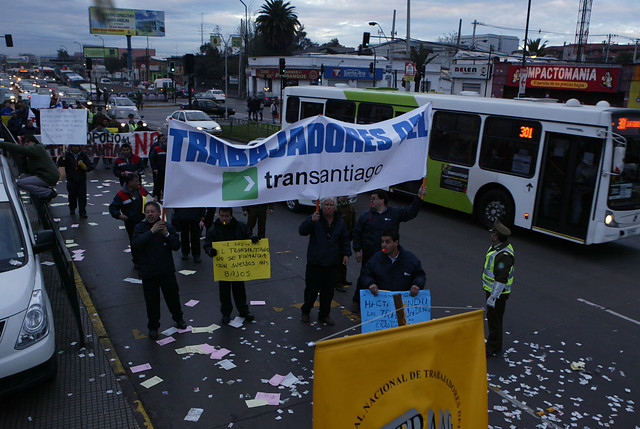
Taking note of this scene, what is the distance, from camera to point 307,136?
230 inches

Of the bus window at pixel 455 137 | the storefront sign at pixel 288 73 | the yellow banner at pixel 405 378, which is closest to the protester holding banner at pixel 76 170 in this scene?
the bus window at pixel 455 137

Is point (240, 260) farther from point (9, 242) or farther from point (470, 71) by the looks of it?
point (470, 71)

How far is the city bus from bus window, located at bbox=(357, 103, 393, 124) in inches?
2.5

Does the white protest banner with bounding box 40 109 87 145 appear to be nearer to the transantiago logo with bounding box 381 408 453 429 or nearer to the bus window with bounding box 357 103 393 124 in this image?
the bus window with bounding box 357 103 393 124

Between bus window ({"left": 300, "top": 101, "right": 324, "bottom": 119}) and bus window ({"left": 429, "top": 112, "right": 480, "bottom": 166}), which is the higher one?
bus window ({"left": 300, "top": 101, "right": 324, "bottom": 119})

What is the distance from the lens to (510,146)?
11.7m

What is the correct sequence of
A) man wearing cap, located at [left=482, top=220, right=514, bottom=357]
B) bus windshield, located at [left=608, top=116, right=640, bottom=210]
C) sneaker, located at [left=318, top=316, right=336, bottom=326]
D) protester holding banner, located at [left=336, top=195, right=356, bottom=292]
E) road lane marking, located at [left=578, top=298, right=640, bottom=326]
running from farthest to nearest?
bus windshield, located at [left=608, top=116, right=640, bottom=210]
protester holding banner, located at [left=336, top=195, right=356, bottom=292]
road lane marking, located at [left=578, top=298, right=640, bottom=326]
sneaker, located at [left=318, top=316, right=336, bottom=326]
man wearing cap, located at [left=482, top=220, right=514, bottom=357]

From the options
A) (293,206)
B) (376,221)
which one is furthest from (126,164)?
(376,221)

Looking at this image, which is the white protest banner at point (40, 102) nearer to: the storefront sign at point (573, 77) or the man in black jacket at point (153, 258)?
the man in black jacket at point (153, 258)

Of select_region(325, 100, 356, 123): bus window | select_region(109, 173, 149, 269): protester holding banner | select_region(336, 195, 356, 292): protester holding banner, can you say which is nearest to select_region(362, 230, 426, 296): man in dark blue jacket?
select_region(336, 195, 356, 292): protester holding banner

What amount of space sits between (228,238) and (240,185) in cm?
145

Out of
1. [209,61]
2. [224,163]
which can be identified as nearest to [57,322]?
[224,163]

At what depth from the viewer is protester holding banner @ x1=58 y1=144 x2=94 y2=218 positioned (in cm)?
1154

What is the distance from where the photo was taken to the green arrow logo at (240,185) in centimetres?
545
